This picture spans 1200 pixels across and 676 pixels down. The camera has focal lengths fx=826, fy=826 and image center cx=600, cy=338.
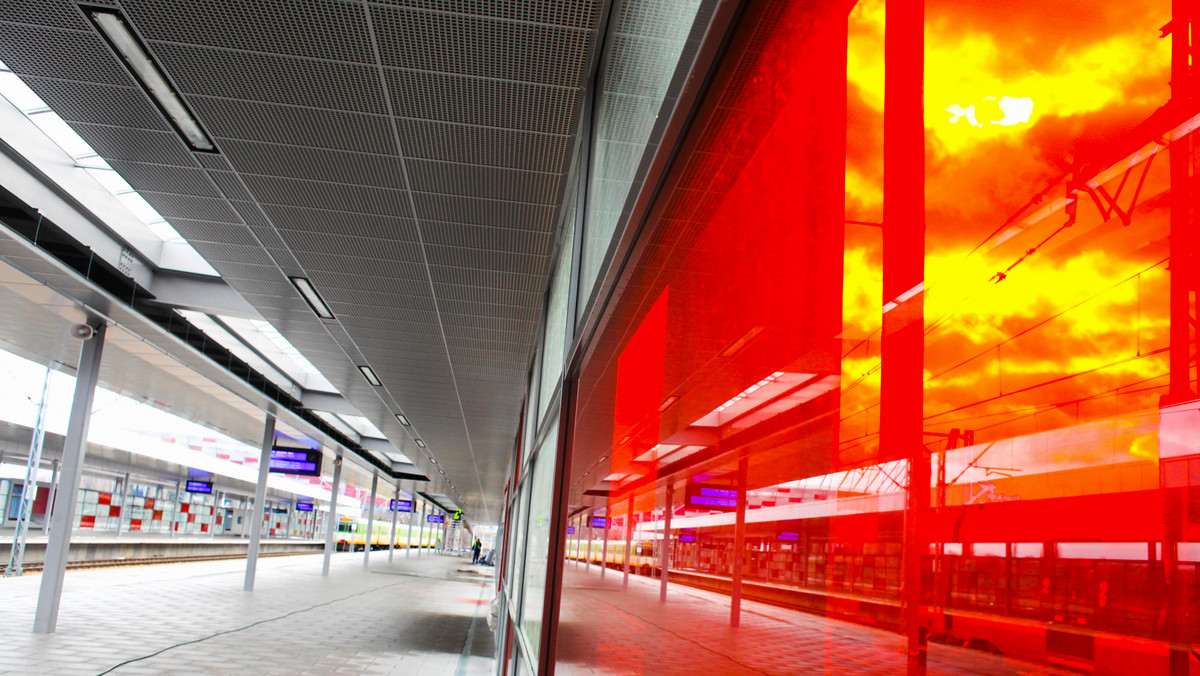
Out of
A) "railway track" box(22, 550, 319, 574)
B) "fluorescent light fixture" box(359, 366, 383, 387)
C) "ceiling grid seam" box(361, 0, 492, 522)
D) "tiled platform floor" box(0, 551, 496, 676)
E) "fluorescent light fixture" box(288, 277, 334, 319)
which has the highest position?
"ceiling grid seam" box(361, 0, 492, 522)

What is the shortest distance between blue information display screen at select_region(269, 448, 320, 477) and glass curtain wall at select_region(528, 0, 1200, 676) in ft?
67.9

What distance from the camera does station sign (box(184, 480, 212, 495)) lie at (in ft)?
122

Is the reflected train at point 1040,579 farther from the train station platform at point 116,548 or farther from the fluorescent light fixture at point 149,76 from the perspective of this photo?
the train station platform at point 116,548

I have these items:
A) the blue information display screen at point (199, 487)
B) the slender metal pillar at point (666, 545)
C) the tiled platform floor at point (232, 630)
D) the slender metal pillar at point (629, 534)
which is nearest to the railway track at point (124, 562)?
the tiled platform floor at point (232, 630)

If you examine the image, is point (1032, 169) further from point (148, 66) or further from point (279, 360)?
point (279, 360)

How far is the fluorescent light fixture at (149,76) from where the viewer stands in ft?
14.3

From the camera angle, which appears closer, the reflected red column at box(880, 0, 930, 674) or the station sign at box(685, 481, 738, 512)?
the reflected red column at box(880, 0, 930, 674)

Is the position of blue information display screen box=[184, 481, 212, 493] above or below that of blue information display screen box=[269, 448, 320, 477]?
below

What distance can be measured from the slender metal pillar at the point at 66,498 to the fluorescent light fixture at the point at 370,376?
368 cm

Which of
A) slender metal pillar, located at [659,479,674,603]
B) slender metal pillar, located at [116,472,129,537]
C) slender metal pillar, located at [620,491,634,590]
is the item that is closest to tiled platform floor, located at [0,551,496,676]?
slender metal pillar, located at [620,491,634,590]

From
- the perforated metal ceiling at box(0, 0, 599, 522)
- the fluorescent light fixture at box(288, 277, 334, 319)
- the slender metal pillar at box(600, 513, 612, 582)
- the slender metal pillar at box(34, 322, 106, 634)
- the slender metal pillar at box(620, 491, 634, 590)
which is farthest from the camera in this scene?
the slender metal pillar at box(34, 322, 106, 634)

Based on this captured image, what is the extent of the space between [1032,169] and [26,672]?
34.9 feet

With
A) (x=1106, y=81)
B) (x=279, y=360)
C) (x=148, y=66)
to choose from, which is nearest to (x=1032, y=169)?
(x=1106, y=81)

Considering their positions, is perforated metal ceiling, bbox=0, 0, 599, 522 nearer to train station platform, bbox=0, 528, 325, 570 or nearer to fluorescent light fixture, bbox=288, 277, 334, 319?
fluorescent light fixture, bbox=288, 277, 334, 319
